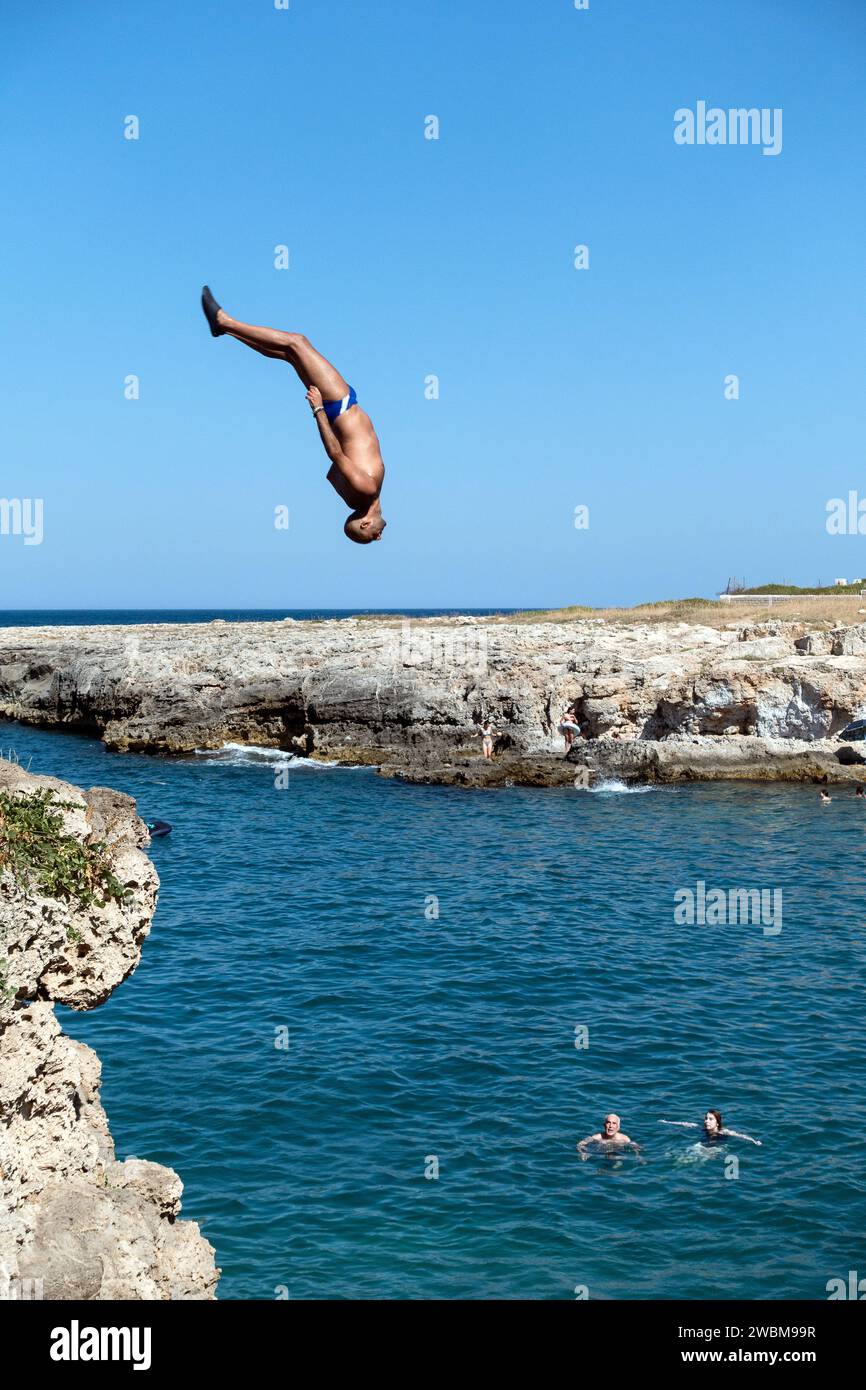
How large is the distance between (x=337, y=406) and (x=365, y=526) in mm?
854

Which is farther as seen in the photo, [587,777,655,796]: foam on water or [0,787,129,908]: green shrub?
[587,777,655,796]: foam on water

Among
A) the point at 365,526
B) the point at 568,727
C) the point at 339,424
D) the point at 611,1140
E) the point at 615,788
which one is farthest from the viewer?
the point at 568,727

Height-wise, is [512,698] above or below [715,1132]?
above

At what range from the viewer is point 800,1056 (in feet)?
64.0

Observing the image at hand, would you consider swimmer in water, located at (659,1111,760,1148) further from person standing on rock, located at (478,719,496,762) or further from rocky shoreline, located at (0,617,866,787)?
person standing on rock, located at (478,719,496,762)

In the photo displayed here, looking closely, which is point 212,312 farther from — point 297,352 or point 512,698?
point 512,698

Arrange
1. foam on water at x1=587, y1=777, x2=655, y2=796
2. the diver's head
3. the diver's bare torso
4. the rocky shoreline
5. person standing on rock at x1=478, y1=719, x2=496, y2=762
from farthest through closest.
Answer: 1. person standing on rock at x1=478, y1=719, x2=496, y2=762
2. the rocky shoreline
3. foam on water at x1=587, y1=777, x2=655, y2=796
4. the diver's head
5. the diver's bare torso

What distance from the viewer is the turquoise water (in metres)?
13.8

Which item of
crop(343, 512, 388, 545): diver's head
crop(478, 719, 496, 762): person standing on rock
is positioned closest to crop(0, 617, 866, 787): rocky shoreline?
crop(478, 719, 496, 762): person standing on rock

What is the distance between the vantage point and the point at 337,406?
784 centimetres

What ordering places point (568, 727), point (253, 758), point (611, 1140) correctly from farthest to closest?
point (253, 758) < point (568, 727) < point (611, 1140)

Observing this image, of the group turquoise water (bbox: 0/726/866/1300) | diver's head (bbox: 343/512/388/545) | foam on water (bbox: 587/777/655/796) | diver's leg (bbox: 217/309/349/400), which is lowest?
turquoise water (bbox: 0/726/866/1300)

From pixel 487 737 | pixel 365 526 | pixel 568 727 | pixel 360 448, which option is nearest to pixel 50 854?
pixel 365 526
